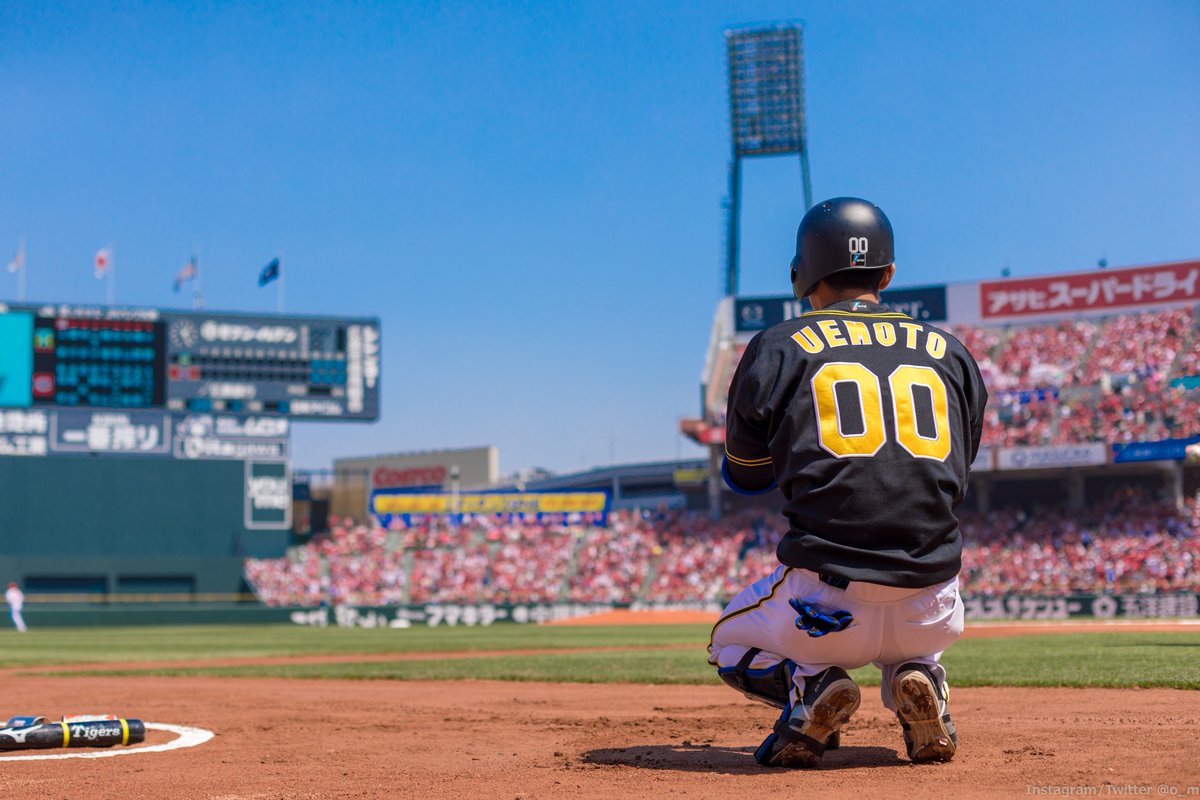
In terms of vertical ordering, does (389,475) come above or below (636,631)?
above

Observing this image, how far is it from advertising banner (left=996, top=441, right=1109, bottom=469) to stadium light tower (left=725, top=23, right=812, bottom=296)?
16786 millimetres

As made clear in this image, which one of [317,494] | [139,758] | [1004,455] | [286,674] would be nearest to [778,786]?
[139,758]

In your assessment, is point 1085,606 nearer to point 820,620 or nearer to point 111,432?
point 820,620

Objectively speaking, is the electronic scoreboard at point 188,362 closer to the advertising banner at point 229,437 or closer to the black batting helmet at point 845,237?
the advertising banner at point 229,437

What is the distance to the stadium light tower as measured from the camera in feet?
165

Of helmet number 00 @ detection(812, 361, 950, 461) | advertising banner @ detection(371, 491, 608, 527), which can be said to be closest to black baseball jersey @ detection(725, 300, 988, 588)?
helmet number 00 @ detection(812, 361, 950, 461)

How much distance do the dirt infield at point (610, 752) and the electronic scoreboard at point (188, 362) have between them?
105 feet

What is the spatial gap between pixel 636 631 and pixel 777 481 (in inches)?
952

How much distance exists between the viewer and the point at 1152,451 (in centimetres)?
3328

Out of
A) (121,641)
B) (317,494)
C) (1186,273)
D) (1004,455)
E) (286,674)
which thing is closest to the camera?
(286,674)

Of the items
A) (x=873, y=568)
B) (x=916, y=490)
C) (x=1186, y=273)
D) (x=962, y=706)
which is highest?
(x=1186, y=273)

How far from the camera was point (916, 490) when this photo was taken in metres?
4.23

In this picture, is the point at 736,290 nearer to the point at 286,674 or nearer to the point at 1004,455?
the point at 1004,455

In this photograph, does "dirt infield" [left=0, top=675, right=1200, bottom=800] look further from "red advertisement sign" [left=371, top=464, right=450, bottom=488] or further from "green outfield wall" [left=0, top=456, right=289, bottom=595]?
"red advertisement sign" [left=371, top=464, right=450, bottom=488]
